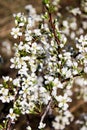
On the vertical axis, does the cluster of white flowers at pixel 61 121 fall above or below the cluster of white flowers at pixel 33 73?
above

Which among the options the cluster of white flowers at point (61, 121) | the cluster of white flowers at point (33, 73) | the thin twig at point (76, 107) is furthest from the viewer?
the thin twig at point (76, 107)

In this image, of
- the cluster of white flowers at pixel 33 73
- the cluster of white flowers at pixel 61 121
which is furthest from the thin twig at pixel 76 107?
the cluster of white flowers at pixel 33 73

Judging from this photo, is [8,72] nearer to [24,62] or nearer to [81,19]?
[81,19]

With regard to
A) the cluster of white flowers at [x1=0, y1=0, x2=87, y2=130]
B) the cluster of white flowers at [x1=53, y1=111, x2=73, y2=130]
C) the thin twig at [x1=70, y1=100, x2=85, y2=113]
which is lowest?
the cluster of white flowers at [x1=0, y1=0, x2=87, y2=130]

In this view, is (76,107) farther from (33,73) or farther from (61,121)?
(33,73)

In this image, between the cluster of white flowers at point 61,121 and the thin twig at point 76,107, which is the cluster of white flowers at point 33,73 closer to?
the cluster of white flowers at point 61,121

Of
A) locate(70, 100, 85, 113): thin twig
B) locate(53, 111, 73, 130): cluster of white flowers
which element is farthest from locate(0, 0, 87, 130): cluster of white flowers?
locate(70, 100, 85, 113): thin twig

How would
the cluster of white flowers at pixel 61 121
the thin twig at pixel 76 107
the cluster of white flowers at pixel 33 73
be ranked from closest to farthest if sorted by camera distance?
the cluster of white flowers at pixel 33 73 → the cluster of white flowers at pixel 61 121 → the thin twig at pixel 76 107

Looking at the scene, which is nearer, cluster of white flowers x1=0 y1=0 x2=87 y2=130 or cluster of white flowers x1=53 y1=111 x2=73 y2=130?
cluster of white flowers x1=0 y1=0 x2=87 y2=130

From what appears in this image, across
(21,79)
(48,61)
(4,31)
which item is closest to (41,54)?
(48,61)

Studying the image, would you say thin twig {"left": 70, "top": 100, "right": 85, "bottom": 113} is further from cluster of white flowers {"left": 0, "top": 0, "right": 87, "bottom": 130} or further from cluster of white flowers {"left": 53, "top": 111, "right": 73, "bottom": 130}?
cluster of white flowers {"left": 0, "top": 0, "right": 87, "bottom": 130}

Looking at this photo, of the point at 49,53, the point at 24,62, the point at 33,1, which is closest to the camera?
the point at 24,62
